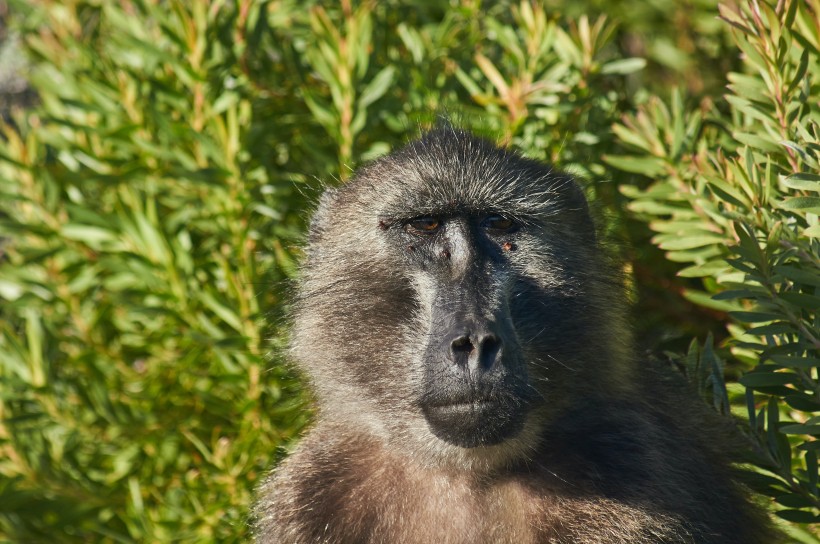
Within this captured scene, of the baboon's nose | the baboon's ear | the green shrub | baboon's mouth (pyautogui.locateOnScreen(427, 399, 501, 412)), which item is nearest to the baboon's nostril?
the baboon's nose

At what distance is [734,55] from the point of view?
4.95 metres

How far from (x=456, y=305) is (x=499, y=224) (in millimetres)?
384

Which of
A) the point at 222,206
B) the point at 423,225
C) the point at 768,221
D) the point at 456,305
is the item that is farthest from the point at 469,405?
the point at 222,206

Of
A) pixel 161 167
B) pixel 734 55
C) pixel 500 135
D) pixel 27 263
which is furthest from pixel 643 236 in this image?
pixel 27 263

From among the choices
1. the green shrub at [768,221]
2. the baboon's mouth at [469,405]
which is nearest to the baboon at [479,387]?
the baboon's mouth at [469,405]

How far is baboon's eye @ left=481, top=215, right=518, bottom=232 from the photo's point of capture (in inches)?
105

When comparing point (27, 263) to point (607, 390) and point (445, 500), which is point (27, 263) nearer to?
point (445, 500)

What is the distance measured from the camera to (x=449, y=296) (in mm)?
2422

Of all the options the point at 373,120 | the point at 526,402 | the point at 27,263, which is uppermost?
the point at 373,120

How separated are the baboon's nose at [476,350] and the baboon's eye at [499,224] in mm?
472

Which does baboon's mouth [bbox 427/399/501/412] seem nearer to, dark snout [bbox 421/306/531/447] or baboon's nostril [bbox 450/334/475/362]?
dark snout [bbox 421/306/531/447]

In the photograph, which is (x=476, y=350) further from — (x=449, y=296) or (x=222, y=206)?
(x=222, y=206)

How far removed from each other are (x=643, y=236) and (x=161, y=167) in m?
1.89

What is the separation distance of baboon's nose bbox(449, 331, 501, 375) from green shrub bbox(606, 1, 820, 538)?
2.08ft
